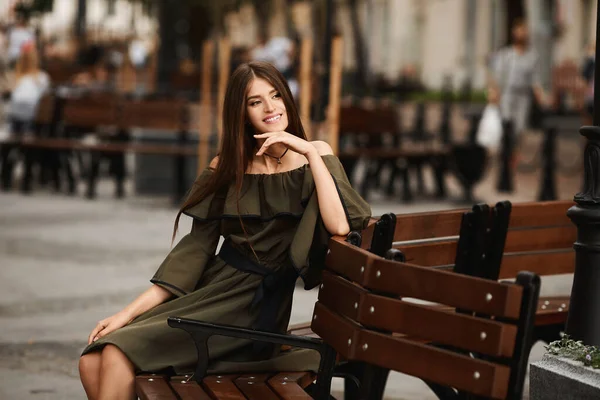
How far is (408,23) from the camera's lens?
4412 cm

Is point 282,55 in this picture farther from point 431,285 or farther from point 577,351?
point 431,285

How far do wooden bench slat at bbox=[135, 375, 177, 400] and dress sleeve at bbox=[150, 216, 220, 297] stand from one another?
0.42m

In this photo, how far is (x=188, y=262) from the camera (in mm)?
4422

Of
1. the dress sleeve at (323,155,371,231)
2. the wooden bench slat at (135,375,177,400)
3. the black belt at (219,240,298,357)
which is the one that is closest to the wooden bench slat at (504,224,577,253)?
the dress sleeve at (323,155,371,231)

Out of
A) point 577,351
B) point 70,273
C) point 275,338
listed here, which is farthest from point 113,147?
point 577,351

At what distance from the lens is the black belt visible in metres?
4.26

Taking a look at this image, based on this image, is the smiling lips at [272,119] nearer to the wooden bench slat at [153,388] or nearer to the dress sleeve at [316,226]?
the dress sleeve at [316,226]

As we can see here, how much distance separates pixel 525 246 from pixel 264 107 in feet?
5.18

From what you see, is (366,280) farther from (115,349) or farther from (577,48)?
(577,48)

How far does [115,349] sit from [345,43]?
48480 mm

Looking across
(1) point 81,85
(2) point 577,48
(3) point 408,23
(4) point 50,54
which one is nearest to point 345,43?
(3) point 408,23

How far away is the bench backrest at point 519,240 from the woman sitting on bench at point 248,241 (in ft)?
1.45

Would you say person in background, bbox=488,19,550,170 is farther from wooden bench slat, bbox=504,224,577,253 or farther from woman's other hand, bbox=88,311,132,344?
woman's other hand, bbox=88,311,132,344

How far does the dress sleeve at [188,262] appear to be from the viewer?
4.39 metres
